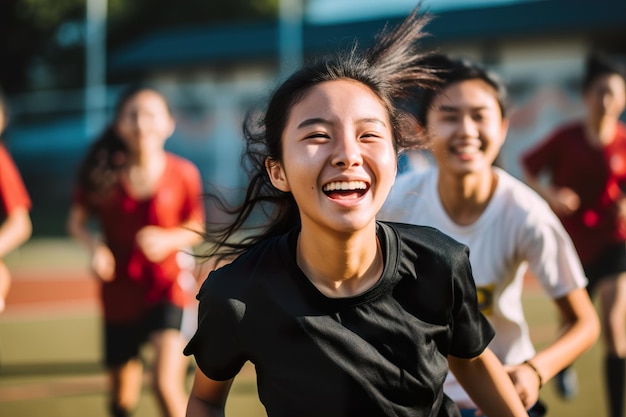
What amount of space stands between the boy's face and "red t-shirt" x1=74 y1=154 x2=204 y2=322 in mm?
2058

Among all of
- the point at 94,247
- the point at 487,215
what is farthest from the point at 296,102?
the point at 94,247

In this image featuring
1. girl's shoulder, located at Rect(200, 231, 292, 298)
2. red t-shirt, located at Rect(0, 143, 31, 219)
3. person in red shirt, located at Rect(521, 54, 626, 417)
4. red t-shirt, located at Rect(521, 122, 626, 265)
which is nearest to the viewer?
girl's shoulder, located at Rect(200, 231, 292, 298)

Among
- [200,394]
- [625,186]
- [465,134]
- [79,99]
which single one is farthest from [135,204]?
[79,99]

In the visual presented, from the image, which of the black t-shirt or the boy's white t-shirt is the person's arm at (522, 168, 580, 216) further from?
the black t-shirt

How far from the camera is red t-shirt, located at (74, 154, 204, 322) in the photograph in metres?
4.85

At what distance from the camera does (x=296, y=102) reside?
7.33ft

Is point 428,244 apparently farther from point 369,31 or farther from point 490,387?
point 369,31

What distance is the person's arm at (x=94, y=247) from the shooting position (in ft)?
15.8

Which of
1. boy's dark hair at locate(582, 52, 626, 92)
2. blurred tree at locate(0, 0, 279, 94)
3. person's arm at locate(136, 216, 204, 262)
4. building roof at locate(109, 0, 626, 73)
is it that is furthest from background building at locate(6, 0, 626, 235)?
person's arm at locate(136, 216, 204, 262)

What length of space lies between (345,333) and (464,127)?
4.07 feet

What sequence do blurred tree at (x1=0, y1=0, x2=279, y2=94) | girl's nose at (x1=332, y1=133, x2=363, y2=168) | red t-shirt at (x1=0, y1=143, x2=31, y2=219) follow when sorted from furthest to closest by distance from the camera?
1. blurred tree at (x1=0, y1=0, x2=279, y2=94)
2. red t-shirt at (x1=0, y1=143, x2=31, y2=219)
3. girl's nose at (x1=332, y1=133, x2=363, y2=168)

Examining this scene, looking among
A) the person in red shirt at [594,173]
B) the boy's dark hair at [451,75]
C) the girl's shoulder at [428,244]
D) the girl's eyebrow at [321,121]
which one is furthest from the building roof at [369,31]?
the girl's eyebrow at [321,121]

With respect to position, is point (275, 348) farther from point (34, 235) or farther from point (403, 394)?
point (34, 235)

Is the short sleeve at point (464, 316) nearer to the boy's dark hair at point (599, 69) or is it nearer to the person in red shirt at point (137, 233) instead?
the person in red shirt at point (137, 233)
